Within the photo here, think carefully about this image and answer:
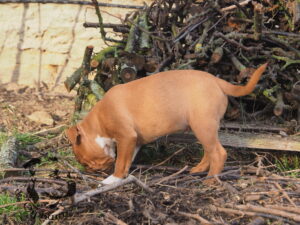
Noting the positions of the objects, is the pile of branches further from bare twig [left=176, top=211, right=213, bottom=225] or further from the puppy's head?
bare twig [left=176, top=211, right=213, bottom=225]

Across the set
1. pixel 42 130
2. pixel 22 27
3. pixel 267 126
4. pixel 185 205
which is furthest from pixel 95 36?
pixel 185 205

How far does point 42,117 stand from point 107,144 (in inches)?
95.1

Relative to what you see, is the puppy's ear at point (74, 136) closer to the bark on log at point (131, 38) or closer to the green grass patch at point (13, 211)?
the green grass patch at point (13, 211)

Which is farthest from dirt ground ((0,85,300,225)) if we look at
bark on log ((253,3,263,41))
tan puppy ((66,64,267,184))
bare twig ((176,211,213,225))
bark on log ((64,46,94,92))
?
bark on log ((253,3,263,41))

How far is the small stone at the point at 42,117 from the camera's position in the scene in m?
7.12

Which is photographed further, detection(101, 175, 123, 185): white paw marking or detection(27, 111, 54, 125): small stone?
detection(27, 111, 54, 125): small stone

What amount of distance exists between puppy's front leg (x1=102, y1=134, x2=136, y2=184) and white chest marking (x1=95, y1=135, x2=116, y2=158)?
0.58ft

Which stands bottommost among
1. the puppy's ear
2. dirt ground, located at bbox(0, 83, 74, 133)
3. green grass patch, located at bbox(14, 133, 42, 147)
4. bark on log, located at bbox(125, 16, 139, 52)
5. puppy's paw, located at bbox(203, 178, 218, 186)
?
dirt ground, located at bbox(0, 83, 74, 133)

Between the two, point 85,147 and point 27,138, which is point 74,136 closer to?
point 85,147

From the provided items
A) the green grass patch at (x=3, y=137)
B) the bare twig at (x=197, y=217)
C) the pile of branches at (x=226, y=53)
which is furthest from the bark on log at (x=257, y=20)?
the green grass patch at (x=3, y=137)

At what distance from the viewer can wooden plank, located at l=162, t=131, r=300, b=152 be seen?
17.5 feet

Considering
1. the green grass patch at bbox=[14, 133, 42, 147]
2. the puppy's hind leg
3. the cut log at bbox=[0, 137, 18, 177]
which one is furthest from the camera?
the green grass patch at bbox=[14, 133, 42, 147]

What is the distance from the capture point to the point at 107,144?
5043 millimetres

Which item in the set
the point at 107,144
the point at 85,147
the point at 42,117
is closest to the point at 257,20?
the point at 107,144
